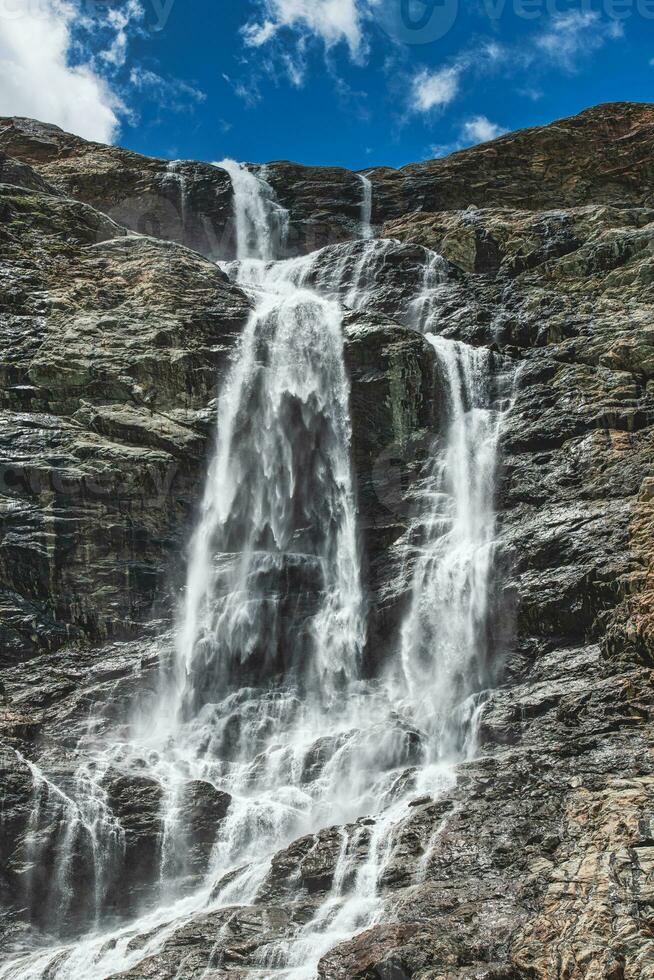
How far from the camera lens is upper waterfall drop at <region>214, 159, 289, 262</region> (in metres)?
41.9

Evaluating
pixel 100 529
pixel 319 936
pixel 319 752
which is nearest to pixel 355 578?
pixel 319 752

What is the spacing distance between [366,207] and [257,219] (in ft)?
18.2

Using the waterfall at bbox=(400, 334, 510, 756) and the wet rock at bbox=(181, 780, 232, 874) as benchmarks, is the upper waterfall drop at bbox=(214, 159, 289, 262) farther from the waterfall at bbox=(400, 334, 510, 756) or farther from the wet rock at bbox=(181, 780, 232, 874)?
the wet rock at bbox=(181, 780, 232, 874)

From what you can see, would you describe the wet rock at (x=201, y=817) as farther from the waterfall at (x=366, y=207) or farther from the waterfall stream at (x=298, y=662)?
the waterfall at (x=366, y=207)

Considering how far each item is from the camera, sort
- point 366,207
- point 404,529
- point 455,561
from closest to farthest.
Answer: point 455,561 → point 404,529 → point 366,207

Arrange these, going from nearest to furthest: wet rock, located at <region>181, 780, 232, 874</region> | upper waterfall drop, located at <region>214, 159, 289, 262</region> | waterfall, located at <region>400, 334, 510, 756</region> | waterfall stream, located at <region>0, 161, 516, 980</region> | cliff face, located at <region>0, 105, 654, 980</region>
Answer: cliff face, located at <region>0, 105, 654, 980</region>, waterfall stream, located at <region>0, 161, 516, 980</region>, wet rock, located at <region>181, 780, 232, 874</region>, waterfall, located at <region>400, 334, 510, 756</region>, upper waterfall drop, located at <region>214, 159, 289, 262</region>

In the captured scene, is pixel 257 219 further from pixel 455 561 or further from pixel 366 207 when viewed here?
pixel 455 561

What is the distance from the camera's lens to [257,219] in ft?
141

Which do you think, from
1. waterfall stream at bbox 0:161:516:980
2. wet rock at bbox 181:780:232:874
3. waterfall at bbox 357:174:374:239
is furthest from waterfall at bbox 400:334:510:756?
waterfall at bbox 357:174:374:239

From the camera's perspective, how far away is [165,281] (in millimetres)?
30719

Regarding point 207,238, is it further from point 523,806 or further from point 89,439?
point 523,806

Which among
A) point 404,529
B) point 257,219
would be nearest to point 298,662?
point 404,529

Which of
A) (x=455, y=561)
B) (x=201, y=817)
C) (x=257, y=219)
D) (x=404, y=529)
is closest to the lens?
(x=201, y=817)

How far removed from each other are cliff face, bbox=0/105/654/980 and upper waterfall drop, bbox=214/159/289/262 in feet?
20.4
